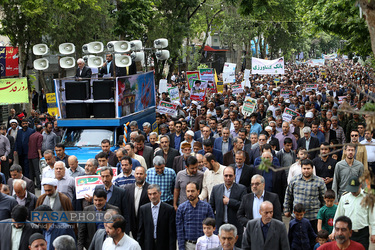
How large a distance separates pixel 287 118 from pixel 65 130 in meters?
6.36

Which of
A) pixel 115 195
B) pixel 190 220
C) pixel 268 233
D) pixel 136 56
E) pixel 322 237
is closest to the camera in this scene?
pixel 268 233

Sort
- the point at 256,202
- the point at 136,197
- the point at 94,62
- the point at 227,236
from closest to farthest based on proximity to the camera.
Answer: the point at 227,236, the point at 256,202, the point at 136,197, the point at 94,62

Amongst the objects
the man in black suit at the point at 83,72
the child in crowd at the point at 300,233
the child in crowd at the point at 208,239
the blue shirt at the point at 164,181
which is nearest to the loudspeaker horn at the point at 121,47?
the man in black suit at the point at 83,72

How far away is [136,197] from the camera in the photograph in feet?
30.1

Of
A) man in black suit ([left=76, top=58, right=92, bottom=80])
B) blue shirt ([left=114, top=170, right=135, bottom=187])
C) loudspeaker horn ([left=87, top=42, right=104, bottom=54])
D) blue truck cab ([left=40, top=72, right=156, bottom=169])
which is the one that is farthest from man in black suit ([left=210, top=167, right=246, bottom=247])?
man in black suit ([left=76, top=58, right=92, bottom=80])

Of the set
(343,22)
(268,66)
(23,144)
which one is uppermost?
(343,22)

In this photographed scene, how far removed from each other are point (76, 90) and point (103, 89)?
0.72 m

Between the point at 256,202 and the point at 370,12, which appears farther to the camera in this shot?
the point at 370,12

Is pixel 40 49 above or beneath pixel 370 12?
beneath

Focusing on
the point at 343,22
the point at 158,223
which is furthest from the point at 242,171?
the point at 343,22

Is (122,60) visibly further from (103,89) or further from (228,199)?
(228,199)

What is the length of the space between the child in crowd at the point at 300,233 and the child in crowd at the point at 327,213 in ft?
1.42

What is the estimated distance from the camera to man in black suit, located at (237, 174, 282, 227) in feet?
27.7

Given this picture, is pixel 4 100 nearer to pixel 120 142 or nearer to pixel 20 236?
pixel 120 142
